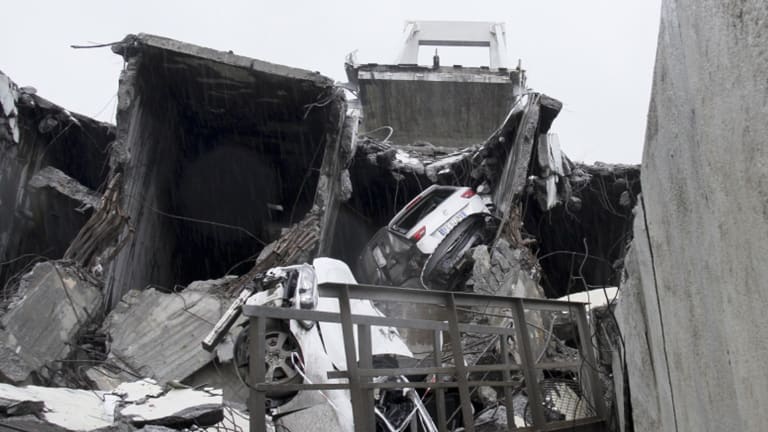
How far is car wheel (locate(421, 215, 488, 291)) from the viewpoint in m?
11.2

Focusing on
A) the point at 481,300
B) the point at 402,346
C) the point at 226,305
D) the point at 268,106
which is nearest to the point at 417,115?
the point at 268,106

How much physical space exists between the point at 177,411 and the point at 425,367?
8.91ft

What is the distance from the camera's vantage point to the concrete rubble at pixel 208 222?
27.6ft

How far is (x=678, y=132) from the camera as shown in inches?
121

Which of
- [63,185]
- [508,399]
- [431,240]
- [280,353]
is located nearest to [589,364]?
[508,399]

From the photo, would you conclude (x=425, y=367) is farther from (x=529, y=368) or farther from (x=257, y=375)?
(x=257, y=375)

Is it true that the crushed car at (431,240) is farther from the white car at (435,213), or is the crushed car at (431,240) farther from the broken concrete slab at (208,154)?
the broken concrete slab at (208,154)

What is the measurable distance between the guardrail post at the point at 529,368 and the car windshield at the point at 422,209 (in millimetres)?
5859

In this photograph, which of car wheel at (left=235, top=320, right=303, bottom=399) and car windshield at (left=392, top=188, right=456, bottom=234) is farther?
car windshield at (left=392, top=188, right=456, bottom=234)

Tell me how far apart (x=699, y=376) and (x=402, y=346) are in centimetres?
488

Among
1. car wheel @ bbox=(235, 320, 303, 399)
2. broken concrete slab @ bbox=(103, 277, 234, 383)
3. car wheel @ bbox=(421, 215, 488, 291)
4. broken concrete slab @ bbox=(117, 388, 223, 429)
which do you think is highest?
car wheel @ bbox=(421, 215, 488, 291)

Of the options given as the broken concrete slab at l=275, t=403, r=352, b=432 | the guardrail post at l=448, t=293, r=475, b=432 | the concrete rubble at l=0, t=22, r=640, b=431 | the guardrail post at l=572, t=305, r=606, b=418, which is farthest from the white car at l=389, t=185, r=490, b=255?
the guardrail post at l=448, t=293, r=475, b=432

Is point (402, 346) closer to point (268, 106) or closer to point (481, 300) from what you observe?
point (481, 300)

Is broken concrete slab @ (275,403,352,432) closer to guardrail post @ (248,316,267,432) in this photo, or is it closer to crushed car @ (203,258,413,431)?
crushed car @ (203,258,413,431)
